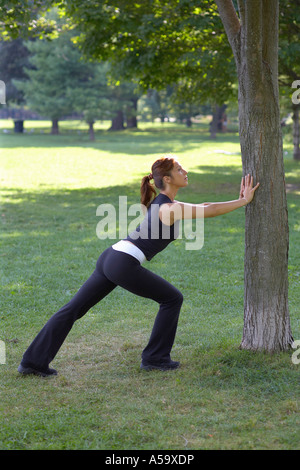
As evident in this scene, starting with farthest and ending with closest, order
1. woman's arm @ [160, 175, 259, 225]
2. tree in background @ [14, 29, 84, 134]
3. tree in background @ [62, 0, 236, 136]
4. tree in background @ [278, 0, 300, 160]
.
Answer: tree in background @ [14, 29, 84, 134] < tree in background @ [62, 0, 236, 136] < tree in background @ [278, 0, 300, 160] < woman's arm @ [160, 175, 259, 225]

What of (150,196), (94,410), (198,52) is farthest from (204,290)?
(198,52)

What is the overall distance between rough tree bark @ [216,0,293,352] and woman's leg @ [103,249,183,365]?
71 centimetres

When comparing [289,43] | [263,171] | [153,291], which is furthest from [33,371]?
[289,43]

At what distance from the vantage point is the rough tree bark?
17.5 ft

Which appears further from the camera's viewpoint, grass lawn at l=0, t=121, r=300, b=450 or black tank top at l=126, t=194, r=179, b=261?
black tank top at l=126, t=194, r=179, b=261

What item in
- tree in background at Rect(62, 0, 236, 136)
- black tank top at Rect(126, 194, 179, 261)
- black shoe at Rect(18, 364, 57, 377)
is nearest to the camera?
black tank top at Rect(126, 194, 179, 261)

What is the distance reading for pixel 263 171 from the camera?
17.5 ft

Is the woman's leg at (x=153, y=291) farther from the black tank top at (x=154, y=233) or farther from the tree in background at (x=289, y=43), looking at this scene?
the tree in background at (x=289, y=43)

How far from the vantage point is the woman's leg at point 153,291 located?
16.6 ft

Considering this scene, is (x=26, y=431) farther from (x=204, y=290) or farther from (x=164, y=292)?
(x=204, y=290)

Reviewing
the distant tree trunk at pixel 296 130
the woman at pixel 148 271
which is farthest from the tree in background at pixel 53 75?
the woman at pixel 148 271

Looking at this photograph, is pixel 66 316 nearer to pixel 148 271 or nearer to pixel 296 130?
pixel 148 271

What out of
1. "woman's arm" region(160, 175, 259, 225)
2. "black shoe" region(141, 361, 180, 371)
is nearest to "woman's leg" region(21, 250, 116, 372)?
"woman's arm" region(160, 175, 259, 225)

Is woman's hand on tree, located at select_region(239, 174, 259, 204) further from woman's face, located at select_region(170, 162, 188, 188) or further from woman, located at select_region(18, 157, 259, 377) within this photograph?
woman's face, located at select_region(170, 162, 188, 188)
